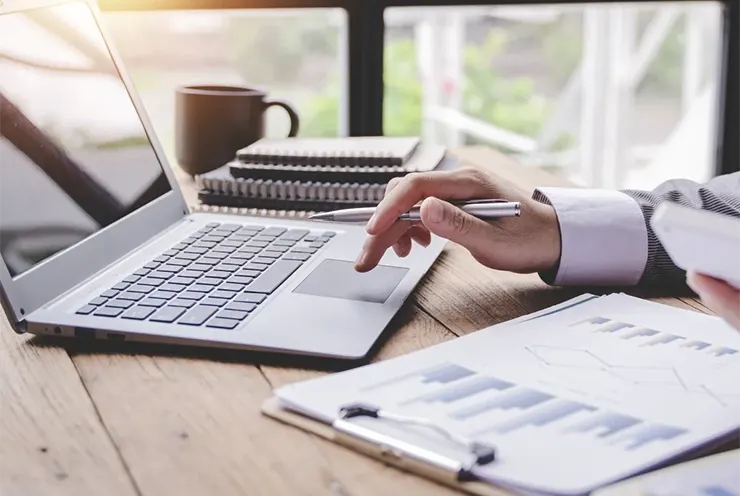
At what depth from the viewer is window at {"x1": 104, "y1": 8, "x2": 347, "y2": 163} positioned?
1.54 m

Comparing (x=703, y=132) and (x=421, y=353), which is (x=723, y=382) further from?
(x=703, y=132)

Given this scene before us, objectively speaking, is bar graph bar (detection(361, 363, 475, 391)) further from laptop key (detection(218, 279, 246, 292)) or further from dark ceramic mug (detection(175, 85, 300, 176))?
dark ceramic mug (detection(175, 85, 300, 176))

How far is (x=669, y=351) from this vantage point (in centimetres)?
67

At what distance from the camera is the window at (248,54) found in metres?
1.54

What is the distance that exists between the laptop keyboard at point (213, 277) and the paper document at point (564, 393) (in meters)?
0.16

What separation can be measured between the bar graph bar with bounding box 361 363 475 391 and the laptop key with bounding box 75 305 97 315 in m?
0.26

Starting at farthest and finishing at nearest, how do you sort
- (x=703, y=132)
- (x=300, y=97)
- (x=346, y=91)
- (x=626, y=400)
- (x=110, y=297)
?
(x=703, y=132)
(x=300, y=97)
(x=346, y=91)
(x=110, y=297)
(x=626, y=400)

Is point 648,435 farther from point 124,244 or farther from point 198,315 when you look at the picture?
point 124,244

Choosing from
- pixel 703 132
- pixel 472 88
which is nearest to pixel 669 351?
pixel 703 132

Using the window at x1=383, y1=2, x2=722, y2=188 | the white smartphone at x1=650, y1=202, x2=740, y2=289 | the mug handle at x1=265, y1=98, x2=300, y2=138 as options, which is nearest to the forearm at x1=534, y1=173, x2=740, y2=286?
the white smartphone at x1=650, y1=202, x2=740, y2=289

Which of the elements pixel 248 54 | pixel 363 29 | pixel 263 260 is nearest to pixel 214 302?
pixel 263 260

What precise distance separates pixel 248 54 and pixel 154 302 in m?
1.30

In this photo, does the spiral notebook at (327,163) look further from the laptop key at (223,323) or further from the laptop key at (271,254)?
the laptop key at (223,323)

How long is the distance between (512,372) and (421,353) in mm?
71
